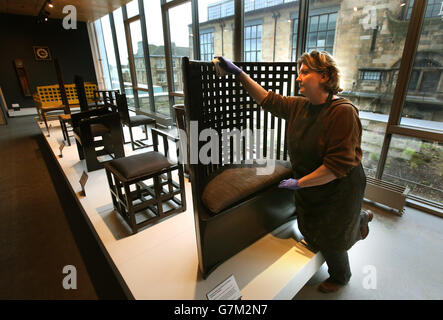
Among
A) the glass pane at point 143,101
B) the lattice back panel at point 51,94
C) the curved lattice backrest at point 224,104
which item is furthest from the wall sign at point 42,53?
the curved lattice backrest at point 224,104

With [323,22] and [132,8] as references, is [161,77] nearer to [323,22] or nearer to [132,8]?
[132,8]

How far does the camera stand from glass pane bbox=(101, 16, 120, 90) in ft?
25.3

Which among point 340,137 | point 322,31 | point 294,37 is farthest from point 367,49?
point 340,137

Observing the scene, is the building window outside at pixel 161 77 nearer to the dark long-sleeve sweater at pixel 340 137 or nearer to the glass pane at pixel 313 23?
the glass pane at pixel 313 23

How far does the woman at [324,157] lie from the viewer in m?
1.08

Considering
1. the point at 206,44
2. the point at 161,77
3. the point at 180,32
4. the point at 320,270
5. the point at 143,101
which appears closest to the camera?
the point at 320,270

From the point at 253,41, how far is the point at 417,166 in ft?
7.82

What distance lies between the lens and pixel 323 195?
1.25 m

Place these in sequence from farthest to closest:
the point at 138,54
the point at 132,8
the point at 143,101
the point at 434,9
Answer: the point at 143,101 → the point at 138,54 → the point at 132,8 → the point at 434,9

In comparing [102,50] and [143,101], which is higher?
[102,50]

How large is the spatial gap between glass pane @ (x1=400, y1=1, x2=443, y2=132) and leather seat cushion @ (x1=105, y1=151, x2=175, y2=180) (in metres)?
2.16

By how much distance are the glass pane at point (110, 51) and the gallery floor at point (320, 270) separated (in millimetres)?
6732

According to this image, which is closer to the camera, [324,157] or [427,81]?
[324,157]
